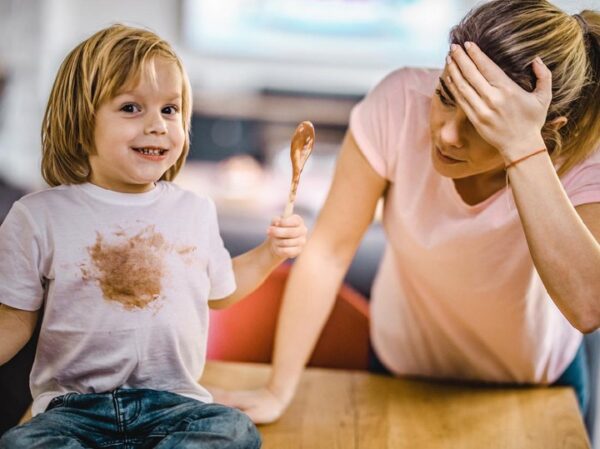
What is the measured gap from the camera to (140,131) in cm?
78

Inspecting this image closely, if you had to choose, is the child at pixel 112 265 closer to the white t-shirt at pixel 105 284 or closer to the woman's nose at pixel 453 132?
the white t-shirt at pixel 105 284

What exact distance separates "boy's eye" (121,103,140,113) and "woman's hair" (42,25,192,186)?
0.05 feet

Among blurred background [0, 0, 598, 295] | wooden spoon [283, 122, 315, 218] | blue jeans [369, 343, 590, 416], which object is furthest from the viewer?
blurred background [0, 0, 598, 295]

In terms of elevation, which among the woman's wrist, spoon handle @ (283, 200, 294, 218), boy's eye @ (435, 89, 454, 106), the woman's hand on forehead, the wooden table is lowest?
the wooden table

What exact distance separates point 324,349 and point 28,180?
9.15 feet

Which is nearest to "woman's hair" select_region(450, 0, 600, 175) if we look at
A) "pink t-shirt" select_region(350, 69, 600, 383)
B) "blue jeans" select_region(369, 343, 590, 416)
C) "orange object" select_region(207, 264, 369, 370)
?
"pink t-shirt" select_region(350, 69, 600, 383)

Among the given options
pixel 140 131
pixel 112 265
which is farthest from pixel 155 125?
pixel 112 265

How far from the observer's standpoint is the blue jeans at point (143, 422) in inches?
30.1

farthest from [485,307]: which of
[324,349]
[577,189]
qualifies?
[324,349]

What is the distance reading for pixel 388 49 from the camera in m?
4.80

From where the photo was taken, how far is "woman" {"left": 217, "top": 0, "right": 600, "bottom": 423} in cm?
81

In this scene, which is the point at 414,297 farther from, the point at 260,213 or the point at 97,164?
the point at 260,213

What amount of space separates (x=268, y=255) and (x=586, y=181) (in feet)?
1.33

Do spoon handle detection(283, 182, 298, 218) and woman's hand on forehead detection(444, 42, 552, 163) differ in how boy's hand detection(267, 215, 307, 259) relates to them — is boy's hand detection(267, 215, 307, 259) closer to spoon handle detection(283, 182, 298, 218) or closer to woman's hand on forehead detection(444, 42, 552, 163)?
spoon handle detection(283, 182, 298, 218)
